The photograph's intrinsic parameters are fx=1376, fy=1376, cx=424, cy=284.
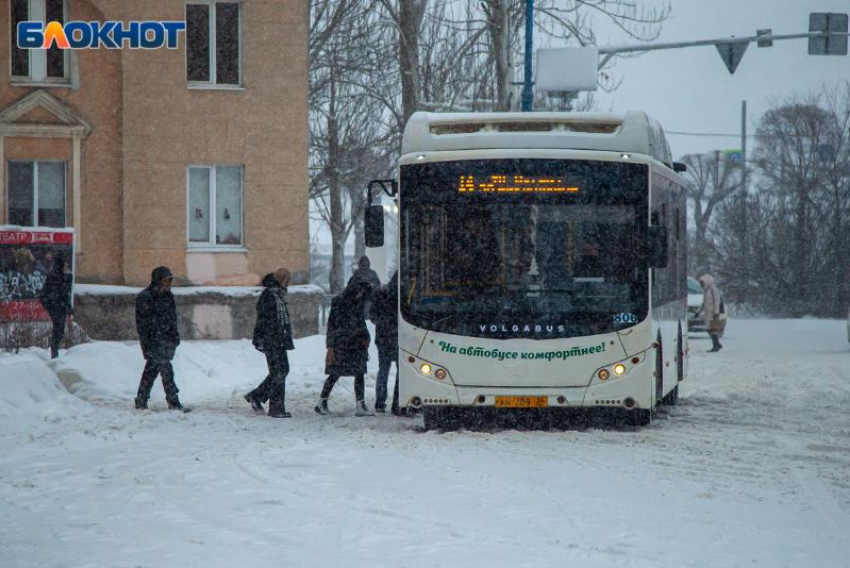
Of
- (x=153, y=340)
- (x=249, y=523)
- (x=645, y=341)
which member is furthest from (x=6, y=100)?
(x=249, y=523)

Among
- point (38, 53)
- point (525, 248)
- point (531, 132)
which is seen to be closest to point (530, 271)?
point (525, 248)

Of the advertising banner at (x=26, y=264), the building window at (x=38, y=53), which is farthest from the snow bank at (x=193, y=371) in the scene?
the building window at (x=38, y=53)

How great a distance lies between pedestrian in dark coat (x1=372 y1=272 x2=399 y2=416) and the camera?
637 inches

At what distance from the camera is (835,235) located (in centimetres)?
5484

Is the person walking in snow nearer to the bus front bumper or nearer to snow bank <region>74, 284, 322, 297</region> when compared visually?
snow bank <region>74, 284, 322, 297</region>

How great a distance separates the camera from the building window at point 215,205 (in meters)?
27.6

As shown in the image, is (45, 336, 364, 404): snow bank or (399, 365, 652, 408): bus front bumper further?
(45, 336, 364, 404): snow bank

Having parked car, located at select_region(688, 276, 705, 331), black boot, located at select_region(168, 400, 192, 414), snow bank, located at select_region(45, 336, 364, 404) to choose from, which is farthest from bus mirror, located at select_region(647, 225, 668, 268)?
parked car, located at select_region(688, 276, 705, 331)

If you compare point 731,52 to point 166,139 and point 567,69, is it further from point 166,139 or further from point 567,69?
point 166,139

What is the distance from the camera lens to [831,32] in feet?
74.8

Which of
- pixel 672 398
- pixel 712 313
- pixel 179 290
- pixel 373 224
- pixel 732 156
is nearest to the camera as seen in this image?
pixel 373 224

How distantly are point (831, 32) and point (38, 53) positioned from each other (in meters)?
15.0

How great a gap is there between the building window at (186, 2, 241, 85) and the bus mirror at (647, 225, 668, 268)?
623 inches

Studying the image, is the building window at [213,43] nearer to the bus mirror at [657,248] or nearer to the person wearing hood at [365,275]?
the person wearing hood at [365,275]
